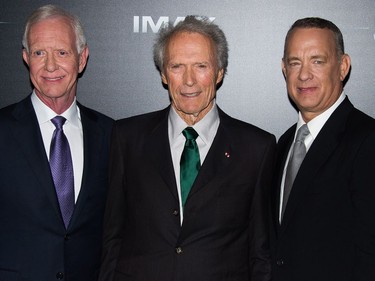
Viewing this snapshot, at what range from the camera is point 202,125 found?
277cm

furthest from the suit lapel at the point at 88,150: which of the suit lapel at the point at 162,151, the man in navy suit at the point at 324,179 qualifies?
the man in navy suit at the point at 324,179

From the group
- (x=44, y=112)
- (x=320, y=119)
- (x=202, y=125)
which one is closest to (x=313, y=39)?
(x=320, y=119)

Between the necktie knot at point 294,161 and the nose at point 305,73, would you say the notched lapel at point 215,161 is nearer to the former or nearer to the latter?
the necktie knot at point 294,161

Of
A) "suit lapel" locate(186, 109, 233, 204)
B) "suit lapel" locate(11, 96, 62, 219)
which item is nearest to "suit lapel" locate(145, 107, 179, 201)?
"suit lapel" locate(186, 109, 233, 204)

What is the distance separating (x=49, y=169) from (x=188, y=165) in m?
0.66

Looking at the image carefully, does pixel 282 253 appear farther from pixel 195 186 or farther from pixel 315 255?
pixel 195 186

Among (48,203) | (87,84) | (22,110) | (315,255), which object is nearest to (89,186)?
(48,203)

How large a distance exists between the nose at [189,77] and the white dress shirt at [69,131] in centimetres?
63

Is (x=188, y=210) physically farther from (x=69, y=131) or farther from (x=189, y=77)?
(x=69, y=131)

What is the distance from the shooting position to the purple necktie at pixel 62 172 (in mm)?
2693

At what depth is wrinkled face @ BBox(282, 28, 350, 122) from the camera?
8.74 ft

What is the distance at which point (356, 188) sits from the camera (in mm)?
2342

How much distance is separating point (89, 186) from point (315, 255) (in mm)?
1130

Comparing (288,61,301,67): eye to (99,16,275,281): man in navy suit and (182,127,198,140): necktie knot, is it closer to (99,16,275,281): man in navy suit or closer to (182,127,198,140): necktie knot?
(99,16,275,281): man in navy suit
